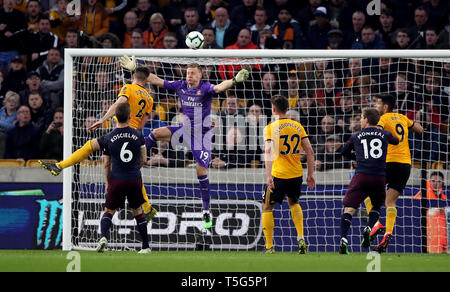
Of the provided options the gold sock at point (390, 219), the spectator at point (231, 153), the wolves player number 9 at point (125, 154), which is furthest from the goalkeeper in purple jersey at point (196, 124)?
the gold sock at point (390, 219)

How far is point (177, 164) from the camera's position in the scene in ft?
41.0

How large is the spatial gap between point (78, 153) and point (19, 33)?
671 centimetres

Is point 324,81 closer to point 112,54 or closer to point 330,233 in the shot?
point 330,233

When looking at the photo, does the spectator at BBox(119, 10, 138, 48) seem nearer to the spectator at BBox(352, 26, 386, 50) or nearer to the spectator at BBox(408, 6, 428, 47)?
the spectator at BBox(352, 26, 386, 50)

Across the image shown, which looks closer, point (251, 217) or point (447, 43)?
point (251, 217)

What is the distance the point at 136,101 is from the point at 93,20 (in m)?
5.33

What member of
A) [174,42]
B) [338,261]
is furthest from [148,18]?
[338,261]

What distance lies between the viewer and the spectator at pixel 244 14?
1505 centimetres

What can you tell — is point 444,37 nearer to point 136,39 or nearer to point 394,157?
point 394,157

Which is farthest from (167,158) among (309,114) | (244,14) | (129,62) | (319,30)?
(319,30)

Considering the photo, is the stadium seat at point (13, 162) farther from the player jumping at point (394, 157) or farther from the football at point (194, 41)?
the player jumping at point (394, 157)

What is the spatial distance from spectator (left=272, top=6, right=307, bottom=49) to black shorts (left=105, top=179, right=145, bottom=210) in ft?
19.7

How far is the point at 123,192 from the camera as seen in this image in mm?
9180

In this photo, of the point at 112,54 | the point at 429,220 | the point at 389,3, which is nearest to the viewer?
the point at 112,54
